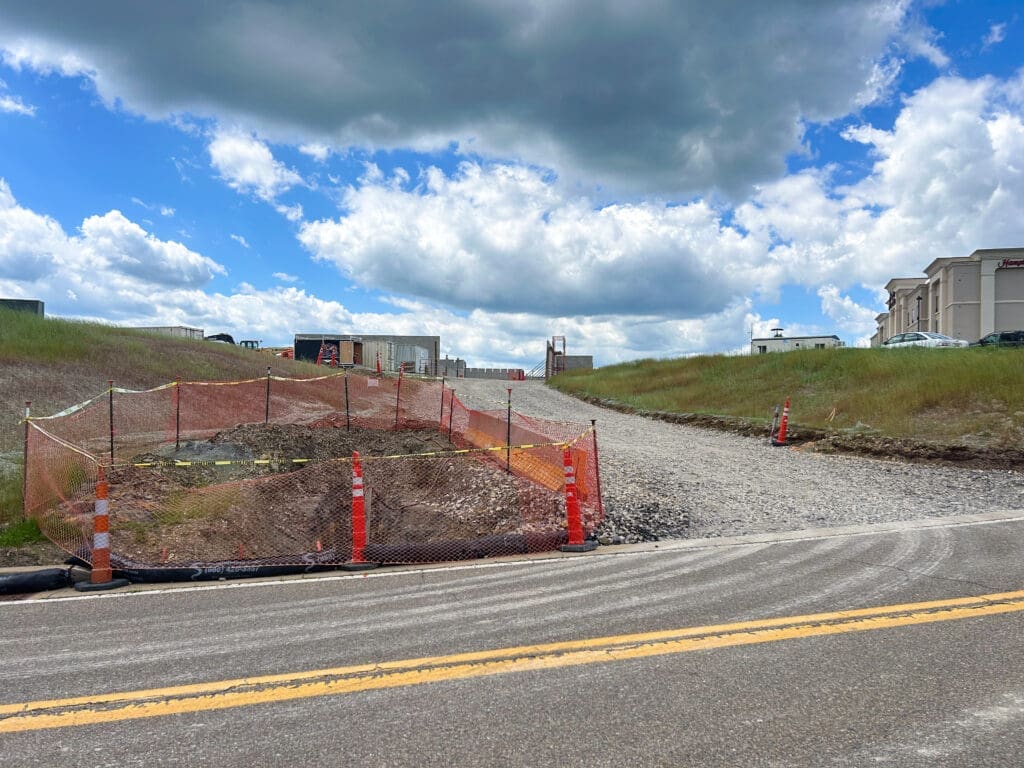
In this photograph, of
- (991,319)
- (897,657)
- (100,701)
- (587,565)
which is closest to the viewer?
(100,701)

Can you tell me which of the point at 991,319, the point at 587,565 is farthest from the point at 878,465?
the point at 991,319

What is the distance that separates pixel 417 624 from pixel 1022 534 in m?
7.76

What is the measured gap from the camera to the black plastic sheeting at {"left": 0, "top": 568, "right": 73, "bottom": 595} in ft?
21.7

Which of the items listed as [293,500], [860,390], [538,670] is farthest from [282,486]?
[860,390]

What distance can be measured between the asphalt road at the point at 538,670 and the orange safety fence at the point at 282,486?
156cm

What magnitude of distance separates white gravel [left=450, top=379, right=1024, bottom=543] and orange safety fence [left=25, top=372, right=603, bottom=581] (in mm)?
940

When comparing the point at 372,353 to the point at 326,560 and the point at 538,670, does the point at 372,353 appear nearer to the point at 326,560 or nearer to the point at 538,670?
the point at 326,560

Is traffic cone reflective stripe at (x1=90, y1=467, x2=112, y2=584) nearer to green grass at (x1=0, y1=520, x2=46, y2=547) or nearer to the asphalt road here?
the asphalt road

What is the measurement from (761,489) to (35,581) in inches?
429

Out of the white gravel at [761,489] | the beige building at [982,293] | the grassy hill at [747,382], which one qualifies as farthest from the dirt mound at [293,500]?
the beige building at [982,293]

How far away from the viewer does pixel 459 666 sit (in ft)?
14.3

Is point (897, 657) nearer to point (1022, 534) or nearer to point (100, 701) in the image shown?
point (100, 701)

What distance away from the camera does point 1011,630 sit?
4.85 m

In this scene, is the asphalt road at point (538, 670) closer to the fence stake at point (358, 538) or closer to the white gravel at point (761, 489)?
the fence stake at point (358, 538)
